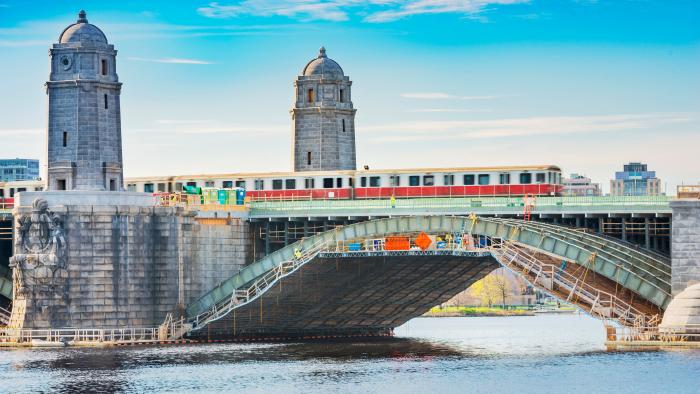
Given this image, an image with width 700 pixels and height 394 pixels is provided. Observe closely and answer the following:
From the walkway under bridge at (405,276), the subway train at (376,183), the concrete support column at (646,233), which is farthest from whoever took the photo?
the subway train at (376,183)

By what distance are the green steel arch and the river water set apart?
20.6ft

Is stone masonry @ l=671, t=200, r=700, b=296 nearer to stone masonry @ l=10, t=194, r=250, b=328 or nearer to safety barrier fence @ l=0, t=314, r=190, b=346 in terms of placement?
stone masonry @ l=10, t=194, r=250, b=328

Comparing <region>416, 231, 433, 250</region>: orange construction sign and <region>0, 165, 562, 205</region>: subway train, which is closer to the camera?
<region>416, 231, 433, 250</region>: orange construction sign

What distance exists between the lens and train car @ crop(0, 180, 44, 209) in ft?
577

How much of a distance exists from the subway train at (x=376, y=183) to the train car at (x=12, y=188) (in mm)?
100

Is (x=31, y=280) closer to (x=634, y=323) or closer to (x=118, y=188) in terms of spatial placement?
(x=118, y=188)

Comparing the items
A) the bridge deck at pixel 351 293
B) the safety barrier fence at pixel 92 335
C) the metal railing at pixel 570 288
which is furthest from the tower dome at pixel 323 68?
the metal railing at pixel 570 288

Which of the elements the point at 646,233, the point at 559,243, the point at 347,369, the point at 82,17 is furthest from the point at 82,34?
the point at 646,233

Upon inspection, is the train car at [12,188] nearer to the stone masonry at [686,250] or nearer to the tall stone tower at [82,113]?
the tall stone tower at [82,113]

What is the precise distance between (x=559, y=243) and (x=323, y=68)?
5325cm

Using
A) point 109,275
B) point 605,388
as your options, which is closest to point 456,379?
point 605,388

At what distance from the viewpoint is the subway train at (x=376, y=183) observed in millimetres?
154000

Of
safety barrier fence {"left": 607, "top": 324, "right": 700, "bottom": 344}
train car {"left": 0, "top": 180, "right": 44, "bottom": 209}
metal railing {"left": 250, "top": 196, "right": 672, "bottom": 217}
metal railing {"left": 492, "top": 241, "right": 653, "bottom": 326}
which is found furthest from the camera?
train car {"left": 0, "top": 180, "right": 44, "bottom": 209}

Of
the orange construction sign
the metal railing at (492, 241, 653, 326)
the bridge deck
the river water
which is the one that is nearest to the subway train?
the bridge deck
